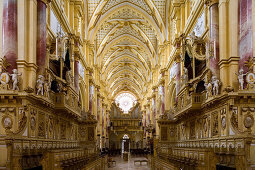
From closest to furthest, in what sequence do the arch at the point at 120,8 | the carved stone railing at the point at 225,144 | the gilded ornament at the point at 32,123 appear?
the carved stone railing at the point at 225,144 → the gilded ornament at the point at 32,123 → the arch at the point at 120,8

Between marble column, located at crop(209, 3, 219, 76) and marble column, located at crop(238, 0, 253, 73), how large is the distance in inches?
52.9

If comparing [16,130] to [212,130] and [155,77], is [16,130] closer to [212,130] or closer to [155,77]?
[212,130]

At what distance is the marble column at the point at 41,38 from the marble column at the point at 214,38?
7.61m

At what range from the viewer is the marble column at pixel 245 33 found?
37.9ft

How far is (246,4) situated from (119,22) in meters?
26.0

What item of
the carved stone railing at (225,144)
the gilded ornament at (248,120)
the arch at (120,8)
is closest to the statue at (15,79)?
the carved stone railing at (225,144)

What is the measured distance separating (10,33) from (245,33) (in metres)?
9.26

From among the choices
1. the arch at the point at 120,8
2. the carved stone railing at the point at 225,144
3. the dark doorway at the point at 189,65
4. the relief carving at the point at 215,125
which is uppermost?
the arch at the point at 120,8

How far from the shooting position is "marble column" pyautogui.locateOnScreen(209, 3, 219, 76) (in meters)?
13.3

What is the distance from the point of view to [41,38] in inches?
521

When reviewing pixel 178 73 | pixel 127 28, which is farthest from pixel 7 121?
pixel 127 28

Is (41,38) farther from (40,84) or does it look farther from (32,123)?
(32,123)

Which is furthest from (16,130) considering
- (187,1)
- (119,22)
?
(119,22)

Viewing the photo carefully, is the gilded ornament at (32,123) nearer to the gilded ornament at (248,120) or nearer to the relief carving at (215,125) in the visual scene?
the relief carving at (215,125)
